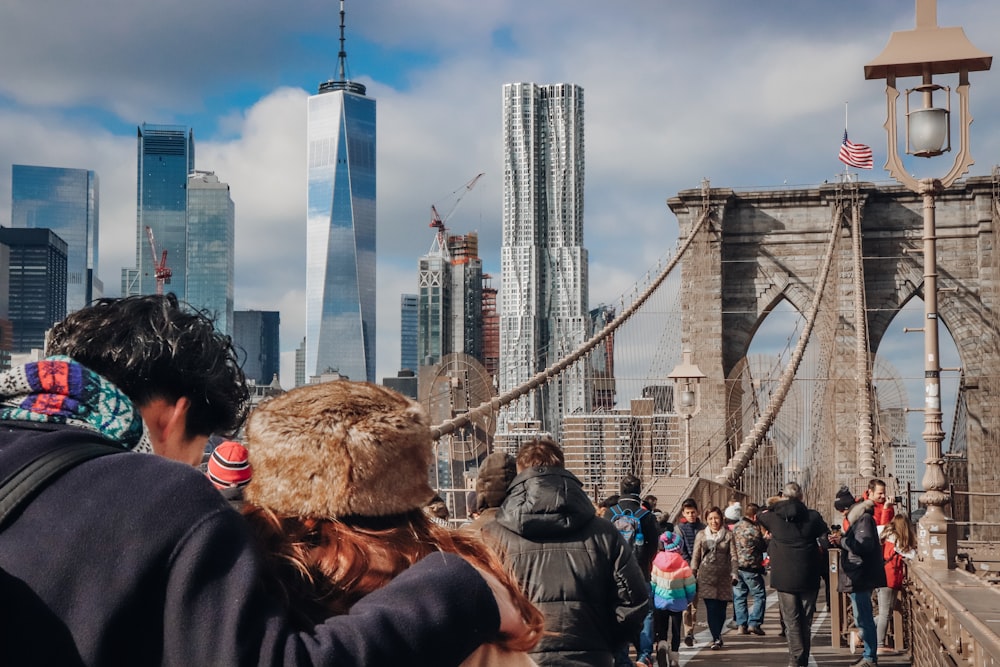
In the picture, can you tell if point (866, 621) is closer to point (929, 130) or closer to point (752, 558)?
point (752, 558)

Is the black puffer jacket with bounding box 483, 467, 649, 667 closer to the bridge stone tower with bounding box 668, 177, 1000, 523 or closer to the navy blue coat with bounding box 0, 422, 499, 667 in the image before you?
the navy blue coat with bounding box 0, 422, 499, 667

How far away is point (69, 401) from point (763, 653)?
998 centimetres

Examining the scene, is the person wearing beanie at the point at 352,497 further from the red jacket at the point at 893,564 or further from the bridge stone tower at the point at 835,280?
the bridge stone tower at the point at 835,280

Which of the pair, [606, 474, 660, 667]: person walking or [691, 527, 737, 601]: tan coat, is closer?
[606, 474, 660, 667]: person walking

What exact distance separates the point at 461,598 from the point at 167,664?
1.47ft

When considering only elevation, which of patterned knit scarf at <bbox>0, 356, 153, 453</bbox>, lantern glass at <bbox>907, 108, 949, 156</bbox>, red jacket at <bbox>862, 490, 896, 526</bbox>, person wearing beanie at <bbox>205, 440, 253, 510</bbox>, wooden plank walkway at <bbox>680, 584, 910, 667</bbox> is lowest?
wooden plank walkway at <bbox>680, 584, 910, 667</bbox>

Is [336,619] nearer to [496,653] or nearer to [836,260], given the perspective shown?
[496,653]

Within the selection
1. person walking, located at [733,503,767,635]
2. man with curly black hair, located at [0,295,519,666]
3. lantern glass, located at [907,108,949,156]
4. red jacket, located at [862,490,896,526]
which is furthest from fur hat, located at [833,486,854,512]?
man with curly black hair, located at [0,295,519,666]

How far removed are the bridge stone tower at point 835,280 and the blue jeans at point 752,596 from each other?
2052 centimetres

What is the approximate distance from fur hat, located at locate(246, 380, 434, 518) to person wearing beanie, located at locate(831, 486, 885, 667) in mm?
8222

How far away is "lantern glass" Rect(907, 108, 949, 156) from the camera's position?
1141 cm

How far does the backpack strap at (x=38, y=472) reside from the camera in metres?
1.77

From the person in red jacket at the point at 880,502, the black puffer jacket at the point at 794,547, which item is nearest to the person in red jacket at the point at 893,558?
the person in red jacket at the point at 880,502

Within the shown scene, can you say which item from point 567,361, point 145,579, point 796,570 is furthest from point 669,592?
point 567,361
